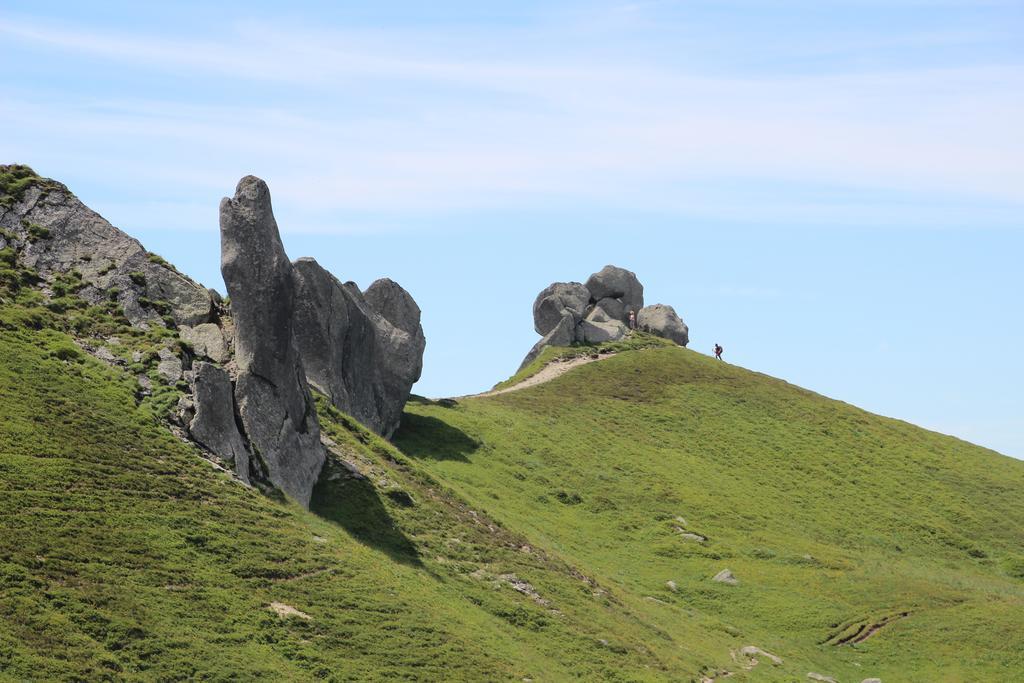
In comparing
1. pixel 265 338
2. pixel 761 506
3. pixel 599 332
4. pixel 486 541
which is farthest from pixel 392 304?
pixel 599 332

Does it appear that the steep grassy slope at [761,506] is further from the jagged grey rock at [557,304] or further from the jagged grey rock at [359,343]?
the jagged grey rock at [557,304]

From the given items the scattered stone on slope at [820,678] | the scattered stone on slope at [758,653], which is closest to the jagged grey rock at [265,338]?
the scattered stone on slope at [758,653]

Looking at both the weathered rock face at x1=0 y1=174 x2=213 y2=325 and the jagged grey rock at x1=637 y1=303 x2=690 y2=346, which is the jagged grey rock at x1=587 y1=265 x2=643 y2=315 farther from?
the weathered rock face at x1=0 y1=174 x2=213 y2=325

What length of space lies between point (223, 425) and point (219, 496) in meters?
4.63

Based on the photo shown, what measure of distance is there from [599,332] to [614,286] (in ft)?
27.8

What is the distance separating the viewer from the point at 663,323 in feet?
426

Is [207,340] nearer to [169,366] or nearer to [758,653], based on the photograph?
[169,366]

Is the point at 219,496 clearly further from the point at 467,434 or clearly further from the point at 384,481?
the point at 467,434

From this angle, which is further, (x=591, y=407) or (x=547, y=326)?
(x=547, y=326)

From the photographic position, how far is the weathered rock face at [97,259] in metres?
60.7

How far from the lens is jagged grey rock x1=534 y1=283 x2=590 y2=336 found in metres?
126

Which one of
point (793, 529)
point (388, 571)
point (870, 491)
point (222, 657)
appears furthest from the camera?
point (870, 491)

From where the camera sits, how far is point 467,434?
91.9 metres

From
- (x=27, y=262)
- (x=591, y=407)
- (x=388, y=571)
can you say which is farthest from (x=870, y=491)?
(x=27, y=262)
